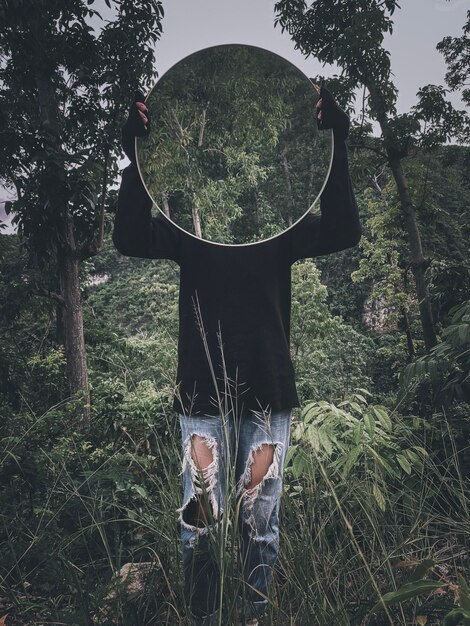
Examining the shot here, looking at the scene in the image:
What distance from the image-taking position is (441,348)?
79.0 inches

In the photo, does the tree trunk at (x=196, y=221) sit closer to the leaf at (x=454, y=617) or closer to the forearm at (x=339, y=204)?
the forearm at (x=339, y=204)

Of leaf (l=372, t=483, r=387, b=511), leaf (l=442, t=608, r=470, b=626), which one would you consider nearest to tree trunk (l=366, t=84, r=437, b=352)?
leaf (l=372, t=483, r=387, b=511)

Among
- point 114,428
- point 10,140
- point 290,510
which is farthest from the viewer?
point 10,140


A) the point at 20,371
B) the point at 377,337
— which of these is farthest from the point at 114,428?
the point at 377,337

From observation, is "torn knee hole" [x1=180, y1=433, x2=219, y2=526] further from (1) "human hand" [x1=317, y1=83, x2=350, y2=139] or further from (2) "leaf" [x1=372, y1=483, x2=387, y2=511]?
(1) "human hand" [x1=317, y1=83, x2=350, y2=139]

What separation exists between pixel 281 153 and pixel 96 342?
6.97 m

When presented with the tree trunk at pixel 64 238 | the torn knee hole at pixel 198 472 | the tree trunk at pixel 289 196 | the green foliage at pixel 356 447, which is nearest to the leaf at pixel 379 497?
the green foliage at pixel 356 447

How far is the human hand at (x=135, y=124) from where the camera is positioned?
146cm

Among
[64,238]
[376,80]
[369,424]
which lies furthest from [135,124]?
[376,80]

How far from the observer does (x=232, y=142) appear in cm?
154

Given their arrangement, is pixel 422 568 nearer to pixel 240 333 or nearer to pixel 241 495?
pixel 241 495

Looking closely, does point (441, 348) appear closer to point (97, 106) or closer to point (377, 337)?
point (97, 106)

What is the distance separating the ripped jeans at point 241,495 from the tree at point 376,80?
17.7 ft

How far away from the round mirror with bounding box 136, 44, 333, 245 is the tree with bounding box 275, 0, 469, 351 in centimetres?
530
